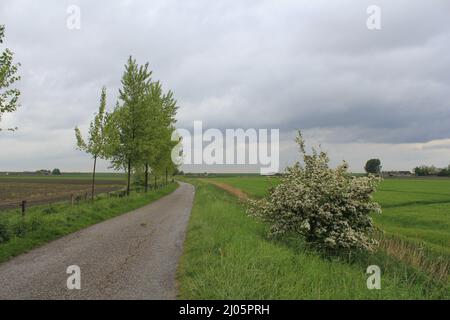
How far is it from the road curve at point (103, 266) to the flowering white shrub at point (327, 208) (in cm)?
403

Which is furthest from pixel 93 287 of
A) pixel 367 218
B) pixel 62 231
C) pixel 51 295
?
pixel 367 218

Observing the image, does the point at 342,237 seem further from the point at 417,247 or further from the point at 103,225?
the point at 103,225

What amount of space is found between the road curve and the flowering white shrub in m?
4.03

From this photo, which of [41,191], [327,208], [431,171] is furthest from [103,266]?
[431,171]

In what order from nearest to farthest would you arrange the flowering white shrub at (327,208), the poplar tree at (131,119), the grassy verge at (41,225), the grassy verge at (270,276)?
the grassy verge at (270,276)
the grassy verge at (41,225)
the flowering white shrub at (327,208)
the poplar tree at (131,119)

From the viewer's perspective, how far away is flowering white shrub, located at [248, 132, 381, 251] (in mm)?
12805

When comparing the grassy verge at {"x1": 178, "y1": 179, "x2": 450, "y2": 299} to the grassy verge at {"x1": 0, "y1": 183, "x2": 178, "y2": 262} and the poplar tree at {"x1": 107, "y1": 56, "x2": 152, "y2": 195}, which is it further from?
the poplar tree at {"x1": 107, "y1": 56, "x2": 152, "y2": 195}

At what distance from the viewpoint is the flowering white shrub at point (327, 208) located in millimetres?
12805

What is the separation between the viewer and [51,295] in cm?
766

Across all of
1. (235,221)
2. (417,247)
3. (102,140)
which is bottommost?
(417,247)

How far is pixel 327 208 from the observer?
43.1ft

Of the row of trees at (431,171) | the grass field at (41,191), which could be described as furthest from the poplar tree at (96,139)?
the row of trees at (431,171)

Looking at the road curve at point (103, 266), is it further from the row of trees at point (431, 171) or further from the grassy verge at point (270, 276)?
the row of trees at point (431, 171)
